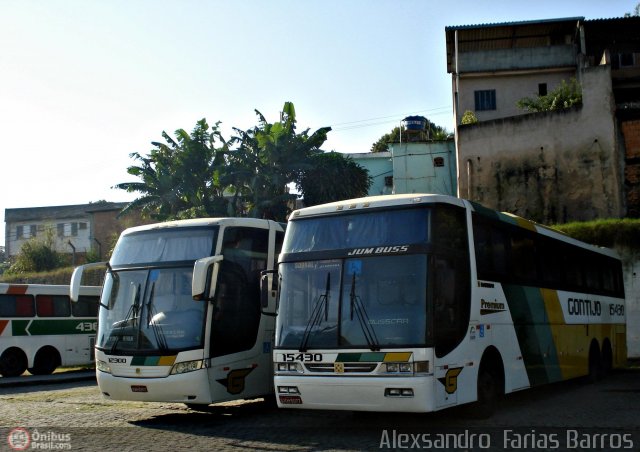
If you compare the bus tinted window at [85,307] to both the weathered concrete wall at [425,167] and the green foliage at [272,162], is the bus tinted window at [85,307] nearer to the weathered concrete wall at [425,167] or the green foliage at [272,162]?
the green foliage at [272,162]

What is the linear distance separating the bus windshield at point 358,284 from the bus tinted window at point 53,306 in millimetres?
16330

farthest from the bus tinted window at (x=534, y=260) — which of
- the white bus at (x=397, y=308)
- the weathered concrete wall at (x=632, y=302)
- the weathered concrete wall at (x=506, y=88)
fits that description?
the weathered concrete wall at (x=506, y=88)

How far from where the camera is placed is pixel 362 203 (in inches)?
419

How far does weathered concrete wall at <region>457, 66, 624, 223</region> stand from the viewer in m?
29.6

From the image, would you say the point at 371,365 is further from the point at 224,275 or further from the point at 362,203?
the point at 224,275

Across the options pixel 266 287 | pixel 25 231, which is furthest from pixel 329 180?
pixel 25 231

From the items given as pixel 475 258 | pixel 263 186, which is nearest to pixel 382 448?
pixel 475 258

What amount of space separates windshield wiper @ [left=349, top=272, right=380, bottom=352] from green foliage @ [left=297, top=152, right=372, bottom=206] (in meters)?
28.3

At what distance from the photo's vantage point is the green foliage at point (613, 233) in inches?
979

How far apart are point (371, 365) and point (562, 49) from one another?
114 feet

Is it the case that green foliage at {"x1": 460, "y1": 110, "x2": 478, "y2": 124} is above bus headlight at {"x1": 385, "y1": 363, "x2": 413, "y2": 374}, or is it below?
above

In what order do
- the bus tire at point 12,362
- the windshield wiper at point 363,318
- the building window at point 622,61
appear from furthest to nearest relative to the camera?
the building window at point 622,61, the bus tire at point 12,362, the windshield wiper at point 363,318

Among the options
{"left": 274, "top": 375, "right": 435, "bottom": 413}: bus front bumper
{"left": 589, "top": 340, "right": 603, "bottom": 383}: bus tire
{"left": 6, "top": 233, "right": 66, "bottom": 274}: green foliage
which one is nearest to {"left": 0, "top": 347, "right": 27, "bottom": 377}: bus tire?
{"left": 274, "top": 375, "right": 435, "bottom": 413}: bus front bumper

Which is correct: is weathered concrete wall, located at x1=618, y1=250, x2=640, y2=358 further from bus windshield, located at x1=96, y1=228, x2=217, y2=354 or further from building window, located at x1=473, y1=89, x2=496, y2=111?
building window, located at x1=473, y1=89, x2=496, y2=111
